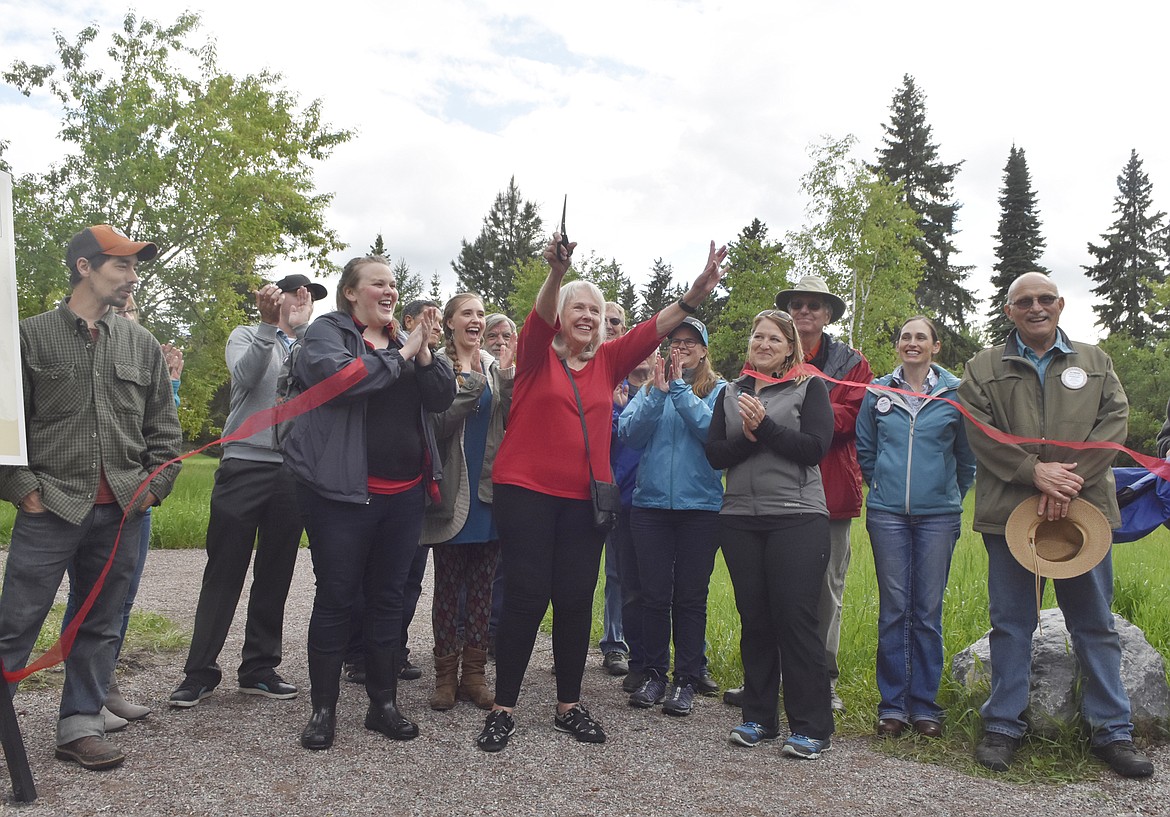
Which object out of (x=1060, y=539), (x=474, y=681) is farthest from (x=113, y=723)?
(x=1060, y=539)

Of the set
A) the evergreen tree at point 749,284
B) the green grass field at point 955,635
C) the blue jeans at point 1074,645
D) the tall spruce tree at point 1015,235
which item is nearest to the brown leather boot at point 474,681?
the green grass field at point 955,635

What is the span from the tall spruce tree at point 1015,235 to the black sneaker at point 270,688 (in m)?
44.2

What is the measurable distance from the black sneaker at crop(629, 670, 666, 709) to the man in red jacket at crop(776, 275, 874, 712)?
0.97 metres

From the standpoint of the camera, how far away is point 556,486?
432 centimetres

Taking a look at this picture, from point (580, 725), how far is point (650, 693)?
782 mm

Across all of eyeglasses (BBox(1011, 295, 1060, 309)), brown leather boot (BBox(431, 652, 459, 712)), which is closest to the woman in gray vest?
eyeglasses (BBox(1011, 295, 1060, 309))

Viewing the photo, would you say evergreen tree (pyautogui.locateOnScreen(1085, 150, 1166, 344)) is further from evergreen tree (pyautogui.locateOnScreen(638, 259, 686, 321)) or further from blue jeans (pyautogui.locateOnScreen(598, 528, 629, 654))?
blue jeans (pyautogui.locateOnScreen(598, 528, 629, 654))

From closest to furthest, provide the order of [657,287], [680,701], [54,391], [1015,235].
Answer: [54,391]
[680,701]
[1015,235]
[657,287]

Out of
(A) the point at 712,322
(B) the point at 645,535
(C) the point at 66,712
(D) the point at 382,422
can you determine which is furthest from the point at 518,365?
(A) the point at 712,322

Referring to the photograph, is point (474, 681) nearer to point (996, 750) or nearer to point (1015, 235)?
point (996, 750)

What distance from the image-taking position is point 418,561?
5.69 m

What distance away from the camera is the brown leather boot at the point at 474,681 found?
497 centimetres

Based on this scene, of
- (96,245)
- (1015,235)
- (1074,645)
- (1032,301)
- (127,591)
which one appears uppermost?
(1015,235)

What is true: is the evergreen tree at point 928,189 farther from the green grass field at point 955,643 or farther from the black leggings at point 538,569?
the black leggings at point 538,569
